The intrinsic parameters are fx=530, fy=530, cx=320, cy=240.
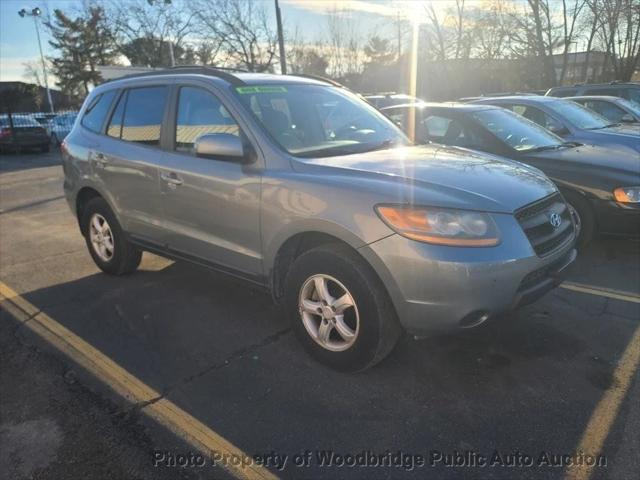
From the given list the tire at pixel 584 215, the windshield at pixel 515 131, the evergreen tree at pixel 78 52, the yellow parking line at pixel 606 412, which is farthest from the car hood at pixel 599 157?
the evergreen tree at pixel 78 52

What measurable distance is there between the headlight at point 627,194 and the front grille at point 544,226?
192cm

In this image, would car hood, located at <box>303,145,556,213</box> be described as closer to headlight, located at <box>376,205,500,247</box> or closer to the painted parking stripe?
headlight, located at <box>376,205,500,247</box>

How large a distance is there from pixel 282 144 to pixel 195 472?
2036 mm

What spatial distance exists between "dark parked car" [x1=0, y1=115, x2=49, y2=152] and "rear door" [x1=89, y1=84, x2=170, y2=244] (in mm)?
20719

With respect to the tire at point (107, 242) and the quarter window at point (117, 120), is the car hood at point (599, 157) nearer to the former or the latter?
the quarter window at point (117, 120)

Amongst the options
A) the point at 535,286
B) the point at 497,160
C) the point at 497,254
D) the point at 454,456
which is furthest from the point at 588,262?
the point at 454,456

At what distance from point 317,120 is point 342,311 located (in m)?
1.55

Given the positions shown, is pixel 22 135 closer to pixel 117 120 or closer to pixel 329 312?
pixel 117 120

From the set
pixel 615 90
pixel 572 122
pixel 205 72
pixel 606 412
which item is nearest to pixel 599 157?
pixel 572 122

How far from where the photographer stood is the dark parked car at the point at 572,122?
6.27 meters

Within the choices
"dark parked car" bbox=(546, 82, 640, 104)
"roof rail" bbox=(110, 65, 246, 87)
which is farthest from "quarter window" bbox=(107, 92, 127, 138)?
"dark parked car" bbox=(546, 82, 640, 104)

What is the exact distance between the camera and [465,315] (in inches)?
109

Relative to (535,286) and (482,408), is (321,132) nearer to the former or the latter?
(535,286)

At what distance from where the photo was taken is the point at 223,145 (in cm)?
347
